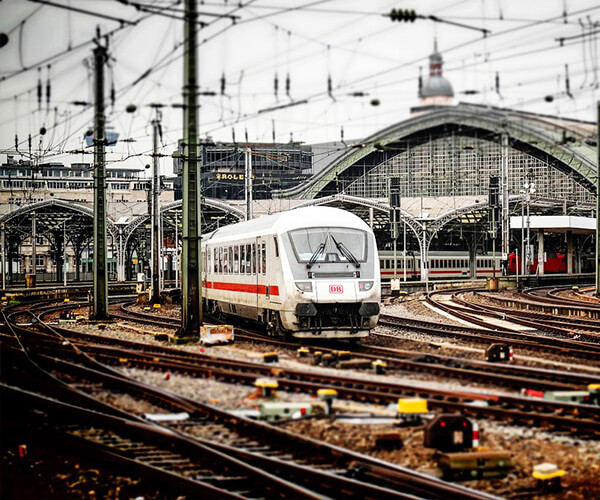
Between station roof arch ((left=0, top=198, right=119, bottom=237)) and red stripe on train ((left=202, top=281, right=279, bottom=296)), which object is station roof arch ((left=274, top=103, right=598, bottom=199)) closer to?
red stripe on train ((left=202, top=281, right=279, bottom=296))

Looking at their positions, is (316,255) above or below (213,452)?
above

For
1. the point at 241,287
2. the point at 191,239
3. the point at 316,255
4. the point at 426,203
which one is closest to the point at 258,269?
the point at 191,239

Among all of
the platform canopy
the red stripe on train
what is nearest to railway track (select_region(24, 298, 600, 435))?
the red stripe on train

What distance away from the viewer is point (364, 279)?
1870 centimetres

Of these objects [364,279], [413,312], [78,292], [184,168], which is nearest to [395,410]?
[364,279]

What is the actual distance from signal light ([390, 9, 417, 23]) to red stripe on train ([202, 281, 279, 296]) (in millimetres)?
6813

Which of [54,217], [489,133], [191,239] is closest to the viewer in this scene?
[191,239]

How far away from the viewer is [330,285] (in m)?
18.4

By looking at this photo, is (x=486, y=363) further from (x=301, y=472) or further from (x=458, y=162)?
(x=458, y=162)

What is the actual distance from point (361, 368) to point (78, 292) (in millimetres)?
41685

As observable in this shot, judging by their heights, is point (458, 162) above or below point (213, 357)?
above

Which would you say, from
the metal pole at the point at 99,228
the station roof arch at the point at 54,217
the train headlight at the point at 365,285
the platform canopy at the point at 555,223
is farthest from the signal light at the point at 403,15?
the platform canopy at the point at 555,223

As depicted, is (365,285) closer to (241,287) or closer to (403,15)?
(241,287)

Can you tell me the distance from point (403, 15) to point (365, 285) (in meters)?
6.13
